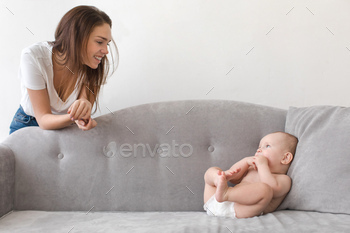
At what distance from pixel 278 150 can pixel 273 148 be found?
0.07 feet

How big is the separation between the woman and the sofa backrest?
0.11m

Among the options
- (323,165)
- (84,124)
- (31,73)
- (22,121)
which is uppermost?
(31,73)

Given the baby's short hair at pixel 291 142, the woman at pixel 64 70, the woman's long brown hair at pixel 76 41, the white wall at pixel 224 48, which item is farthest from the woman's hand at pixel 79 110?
the baby's short hair at pixel 291 142

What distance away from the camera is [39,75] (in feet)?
5.14

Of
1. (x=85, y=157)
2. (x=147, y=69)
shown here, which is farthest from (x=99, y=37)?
(x=85, y=157)

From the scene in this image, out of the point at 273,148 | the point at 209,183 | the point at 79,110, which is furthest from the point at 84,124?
A: the point at 273,148

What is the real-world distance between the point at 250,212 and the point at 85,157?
714 millimetres

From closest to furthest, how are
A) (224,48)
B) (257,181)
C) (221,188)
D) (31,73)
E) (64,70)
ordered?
(221,188) < (257,181) < (31,73) < (64,70) < (224,48)

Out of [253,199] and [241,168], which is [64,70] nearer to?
[241,168]

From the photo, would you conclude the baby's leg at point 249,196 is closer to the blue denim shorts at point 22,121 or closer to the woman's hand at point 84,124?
the woman's hand at point 84,124

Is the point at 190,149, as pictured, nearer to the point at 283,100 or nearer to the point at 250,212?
the point at 250,212

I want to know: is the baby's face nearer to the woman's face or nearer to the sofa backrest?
the sofa backrest

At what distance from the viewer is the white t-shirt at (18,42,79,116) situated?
1553 millimetres

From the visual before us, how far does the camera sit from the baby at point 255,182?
1.31 meters
